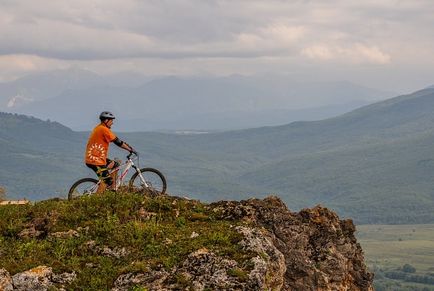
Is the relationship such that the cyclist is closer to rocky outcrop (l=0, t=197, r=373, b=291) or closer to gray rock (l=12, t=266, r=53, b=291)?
rocky outcrop (l=0, t=197, r=373, b=291)

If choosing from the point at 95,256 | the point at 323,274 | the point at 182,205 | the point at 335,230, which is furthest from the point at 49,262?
the point at 335,230

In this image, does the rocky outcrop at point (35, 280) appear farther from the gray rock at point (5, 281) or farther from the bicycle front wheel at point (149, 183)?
the bicycle front wheel at point (149, 183)

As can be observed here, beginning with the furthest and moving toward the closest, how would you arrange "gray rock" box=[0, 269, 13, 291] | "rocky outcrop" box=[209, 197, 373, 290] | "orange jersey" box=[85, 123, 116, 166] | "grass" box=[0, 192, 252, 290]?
"orange jersey" box=[85, 123, 116, 166], "rocky outcrop" box=[209, 197, 373, 290], "grass" box=[0, 192, 252, 290], "gray rock" box=[0, 269, 13, 291]

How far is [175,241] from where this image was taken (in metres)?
17.2

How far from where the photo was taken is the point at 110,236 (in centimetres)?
1756

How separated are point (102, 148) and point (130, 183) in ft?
8.10

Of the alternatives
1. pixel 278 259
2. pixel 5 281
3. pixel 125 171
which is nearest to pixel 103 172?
pixel 125 171

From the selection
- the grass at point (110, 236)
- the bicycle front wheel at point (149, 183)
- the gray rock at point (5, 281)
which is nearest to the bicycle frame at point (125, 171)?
the bicycle front wheel at point (149, 183)

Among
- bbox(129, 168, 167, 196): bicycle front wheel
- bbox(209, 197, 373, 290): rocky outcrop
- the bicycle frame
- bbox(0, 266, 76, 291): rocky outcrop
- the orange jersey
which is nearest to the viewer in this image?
bbox(0, 266, 76, 291): rocky outcrop

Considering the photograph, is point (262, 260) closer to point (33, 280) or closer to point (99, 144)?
Answer: point (33, 280)

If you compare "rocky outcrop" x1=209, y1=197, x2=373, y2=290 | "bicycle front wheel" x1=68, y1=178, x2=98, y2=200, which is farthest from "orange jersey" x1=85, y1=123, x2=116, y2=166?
"rocky outcrop" x1=209, y1=197, x2=373, y2=290

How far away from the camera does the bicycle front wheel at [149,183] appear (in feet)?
78.0

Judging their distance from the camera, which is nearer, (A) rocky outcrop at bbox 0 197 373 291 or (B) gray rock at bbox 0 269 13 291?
(B) gray rock at bbox 0 269 13 291

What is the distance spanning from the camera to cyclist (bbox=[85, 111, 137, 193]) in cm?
2241
